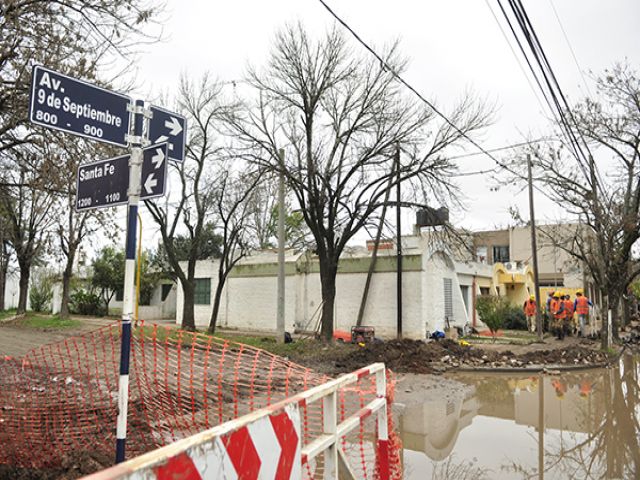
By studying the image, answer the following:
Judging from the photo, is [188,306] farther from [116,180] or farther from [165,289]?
[116,180]

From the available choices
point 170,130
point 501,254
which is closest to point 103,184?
point 170,130

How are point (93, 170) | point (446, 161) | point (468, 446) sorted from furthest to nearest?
point (446, 161), point (468, 446), point (93, 170)

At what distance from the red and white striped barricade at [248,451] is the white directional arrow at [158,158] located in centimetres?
215

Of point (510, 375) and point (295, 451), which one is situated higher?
point (295, 451)

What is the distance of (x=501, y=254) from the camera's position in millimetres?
54281

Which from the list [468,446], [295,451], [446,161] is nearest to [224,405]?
[468,446]

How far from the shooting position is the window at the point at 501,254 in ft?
177

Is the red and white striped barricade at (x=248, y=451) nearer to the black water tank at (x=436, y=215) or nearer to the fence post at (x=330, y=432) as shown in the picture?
the fence post at (x=330, y=432)

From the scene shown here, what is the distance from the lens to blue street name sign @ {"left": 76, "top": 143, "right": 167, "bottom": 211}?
4.00 meters

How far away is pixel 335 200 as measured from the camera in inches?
647

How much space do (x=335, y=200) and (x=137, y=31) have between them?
982 centimetres

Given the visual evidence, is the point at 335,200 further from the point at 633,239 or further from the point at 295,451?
the point at 295,451

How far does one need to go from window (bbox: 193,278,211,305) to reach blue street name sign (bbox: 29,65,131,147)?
24.0 meters

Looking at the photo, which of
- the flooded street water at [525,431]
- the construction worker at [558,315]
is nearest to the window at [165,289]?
the construction worker at [558,315]
